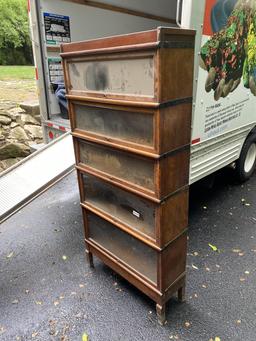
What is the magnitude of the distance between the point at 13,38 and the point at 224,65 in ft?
66.0

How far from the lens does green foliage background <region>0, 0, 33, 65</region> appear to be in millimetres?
19047

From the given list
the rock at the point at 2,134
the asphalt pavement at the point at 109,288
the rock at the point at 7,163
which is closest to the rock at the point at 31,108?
the rock at the point at 2,134

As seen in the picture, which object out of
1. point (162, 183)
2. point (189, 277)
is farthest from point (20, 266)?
point (162, 183)

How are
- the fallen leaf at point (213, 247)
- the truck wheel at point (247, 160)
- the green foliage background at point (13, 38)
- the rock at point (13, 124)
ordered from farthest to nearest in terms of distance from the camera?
the green foliage background at point (13, 38) < the rock at point (13, 124) < the truck wheel at point (247, 160) < the fallen leaf at point (213, 247)

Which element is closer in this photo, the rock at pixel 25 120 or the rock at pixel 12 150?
the rock at pixel 12 150

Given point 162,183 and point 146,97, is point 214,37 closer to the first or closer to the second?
point 146,97

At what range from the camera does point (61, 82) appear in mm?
4344

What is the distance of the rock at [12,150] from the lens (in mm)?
6832

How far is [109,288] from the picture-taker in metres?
2.51

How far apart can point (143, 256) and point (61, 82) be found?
10.3ft

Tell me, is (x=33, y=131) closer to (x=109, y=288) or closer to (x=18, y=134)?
(x=18, y=134)

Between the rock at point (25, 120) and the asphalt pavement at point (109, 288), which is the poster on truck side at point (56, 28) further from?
the rock at point (25, 120)

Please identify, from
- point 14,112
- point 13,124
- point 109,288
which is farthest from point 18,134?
point 109,288

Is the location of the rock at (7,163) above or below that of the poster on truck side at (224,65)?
below
